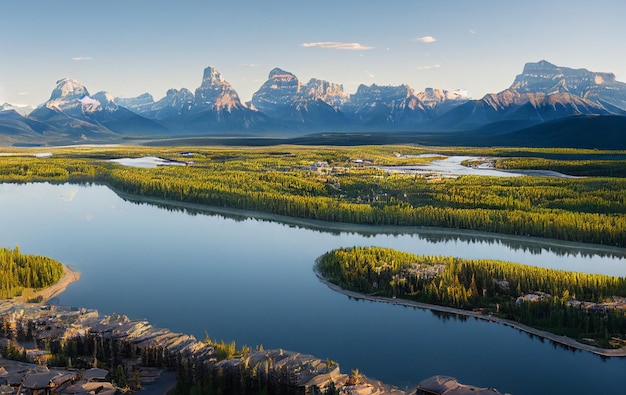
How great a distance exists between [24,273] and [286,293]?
14.2 m

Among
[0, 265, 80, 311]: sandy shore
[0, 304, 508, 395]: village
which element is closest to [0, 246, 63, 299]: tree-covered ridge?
[0, 265, 80, 311]: sandy shore

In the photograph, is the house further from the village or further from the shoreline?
the shoreline

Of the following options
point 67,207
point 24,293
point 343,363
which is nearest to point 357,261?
point 343,363

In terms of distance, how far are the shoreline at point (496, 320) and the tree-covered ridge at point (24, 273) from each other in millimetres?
14738

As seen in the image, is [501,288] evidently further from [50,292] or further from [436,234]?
[50,292]

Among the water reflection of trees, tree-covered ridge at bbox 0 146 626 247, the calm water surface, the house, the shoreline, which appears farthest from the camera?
tree-covered ridge at bbox 0 146 626 247

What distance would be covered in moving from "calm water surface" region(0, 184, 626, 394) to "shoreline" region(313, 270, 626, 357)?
1.46 ft

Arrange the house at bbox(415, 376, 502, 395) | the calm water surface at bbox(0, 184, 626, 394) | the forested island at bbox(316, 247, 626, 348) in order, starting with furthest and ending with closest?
the forested island at bbox(316, 247, 626, 348), the calm water surface at bbox(0, 184, 626, 394), the house at bbox(415, 376, 502, 395)

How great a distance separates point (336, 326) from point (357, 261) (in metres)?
8.00

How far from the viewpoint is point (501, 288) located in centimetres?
2806

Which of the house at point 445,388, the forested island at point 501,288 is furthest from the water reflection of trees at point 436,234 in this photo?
the house at point 445,388

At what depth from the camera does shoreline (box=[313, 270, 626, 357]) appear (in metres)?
22.0

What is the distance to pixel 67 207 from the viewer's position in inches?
2335

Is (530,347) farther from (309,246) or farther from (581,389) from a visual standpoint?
(309,246)
